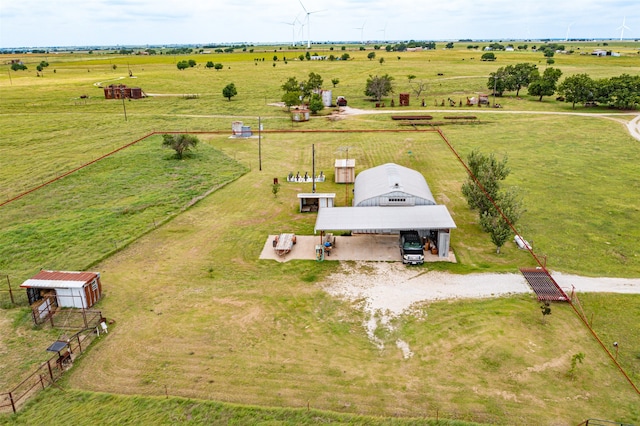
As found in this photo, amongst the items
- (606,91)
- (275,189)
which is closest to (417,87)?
(606,91)

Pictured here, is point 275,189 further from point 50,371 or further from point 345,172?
point 50,371

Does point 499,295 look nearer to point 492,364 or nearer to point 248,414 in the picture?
point 492,364

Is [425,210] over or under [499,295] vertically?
over

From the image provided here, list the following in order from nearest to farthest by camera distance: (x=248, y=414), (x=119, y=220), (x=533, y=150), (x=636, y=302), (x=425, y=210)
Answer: (x=248, y=414), (x=636, y=302), (x=425, y=210), (x=119, y=220), (x=533, y=150)

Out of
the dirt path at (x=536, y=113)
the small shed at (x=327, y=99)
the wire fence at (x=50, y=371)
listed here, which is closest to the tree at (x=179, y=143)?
the dirt path at (x=536, y=113)

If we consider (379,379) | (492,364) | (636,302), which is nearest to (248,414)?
(379,379)

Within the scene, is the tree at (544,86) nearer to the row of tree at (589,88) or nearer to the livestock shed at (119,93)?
the row of tree at (589,88)
